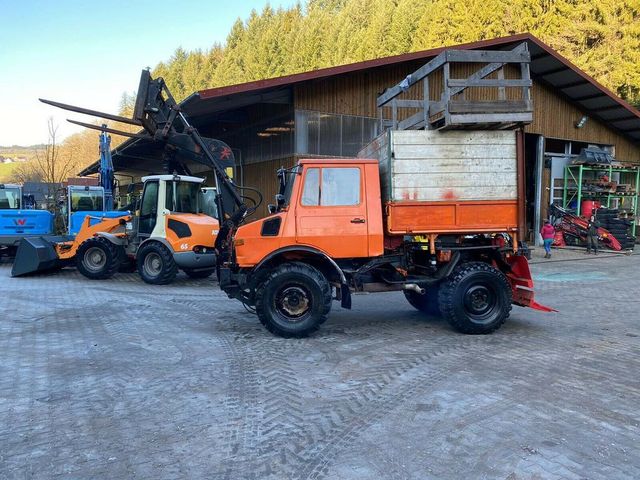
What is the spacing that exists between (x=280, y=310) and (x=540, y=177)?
54.8 ft

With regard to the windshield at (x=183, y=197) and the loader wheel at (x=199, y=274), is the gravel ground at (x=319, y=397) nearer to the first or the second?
the windshield at (x=183, y=197)

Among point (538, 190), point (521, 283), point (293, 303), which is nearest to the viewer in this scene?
point (293, 303)

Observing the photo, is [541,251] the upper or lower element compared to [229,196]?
lower

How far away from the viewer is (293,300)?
6.65 m

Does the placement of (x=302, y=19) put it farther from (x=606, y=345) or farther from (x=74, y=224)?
(x=606, y=345)

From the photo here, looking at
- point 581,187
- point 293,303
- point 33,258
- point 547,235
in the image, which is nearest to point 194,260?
point 33,258

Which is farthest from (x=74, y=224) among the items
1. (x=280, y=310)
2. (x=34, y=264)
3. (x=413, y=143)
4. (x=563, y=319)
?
(x=563, y=319)

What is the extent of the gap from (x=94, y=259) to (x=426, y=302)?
8.18 meters

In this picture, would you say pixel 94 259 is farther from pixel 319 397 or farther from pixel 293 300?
pixel 319 397

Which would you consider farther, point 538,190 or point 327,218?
point 538,190

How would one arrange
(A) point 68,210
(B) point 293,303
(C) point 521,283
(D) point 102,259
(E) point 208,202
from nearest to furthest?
(B) point 293,303 < (C) point 521,283 < (D) point 102,259 < (E) point 208,202 < (A) point 68,210

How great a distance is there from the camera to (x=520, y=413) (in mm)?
4262

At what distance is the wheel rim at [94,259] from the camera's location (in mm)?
11766

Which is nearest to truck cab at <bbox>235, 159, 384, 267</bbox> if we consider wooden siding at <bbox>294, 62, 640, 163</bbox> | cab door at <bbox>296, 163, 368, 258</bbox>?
cab door at <bbox>296, 163, 368, 258</bbox>
